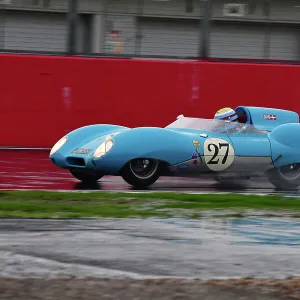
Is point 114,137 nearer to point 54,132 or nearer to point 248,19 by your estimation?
point 54,132

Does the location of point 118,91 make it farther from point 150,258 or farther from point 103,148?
point 150,258

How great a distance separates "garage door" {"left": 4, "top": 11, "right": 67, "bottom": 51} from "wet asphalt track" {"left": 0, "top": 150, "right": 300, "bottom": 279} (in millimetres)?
8007

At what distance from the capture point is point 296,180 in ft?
36.6

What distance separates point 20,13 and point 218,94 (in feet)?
12.4

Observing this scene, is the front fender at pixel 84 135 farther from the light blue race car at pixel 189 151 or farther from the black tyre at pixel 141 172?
the black tyre at pixel 141 172

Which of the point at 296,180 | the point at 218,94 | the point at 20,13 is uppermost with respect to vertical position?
the point at 20,13

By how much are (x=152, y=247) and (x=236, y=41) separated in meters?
9.98

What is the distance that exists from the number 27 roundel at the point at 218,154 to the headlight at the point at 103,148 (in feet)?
4.06

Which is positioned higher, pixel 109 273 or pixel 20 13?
pixel 20 13

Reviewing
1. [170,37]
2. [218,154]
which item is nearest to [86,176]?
[218,154]

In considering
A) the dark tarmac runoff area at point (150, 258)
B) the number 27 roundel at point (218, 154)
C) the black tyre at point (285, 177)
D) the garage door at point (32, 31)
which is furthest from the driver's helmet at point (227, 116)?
the garage door at point (32, 31)

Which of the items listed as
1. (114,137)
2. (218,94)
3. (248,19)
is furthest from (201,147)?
(248,19)

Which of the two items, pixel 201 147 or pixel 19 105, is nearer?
pixel 201 147

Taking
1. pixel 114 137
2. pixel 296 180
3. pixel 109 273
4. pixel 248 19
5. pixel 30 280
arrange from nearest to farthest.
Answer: pixel 30 280 → pixel 109 273 → pixel 114 137 → pixel 296 180 → pixel 248 19
